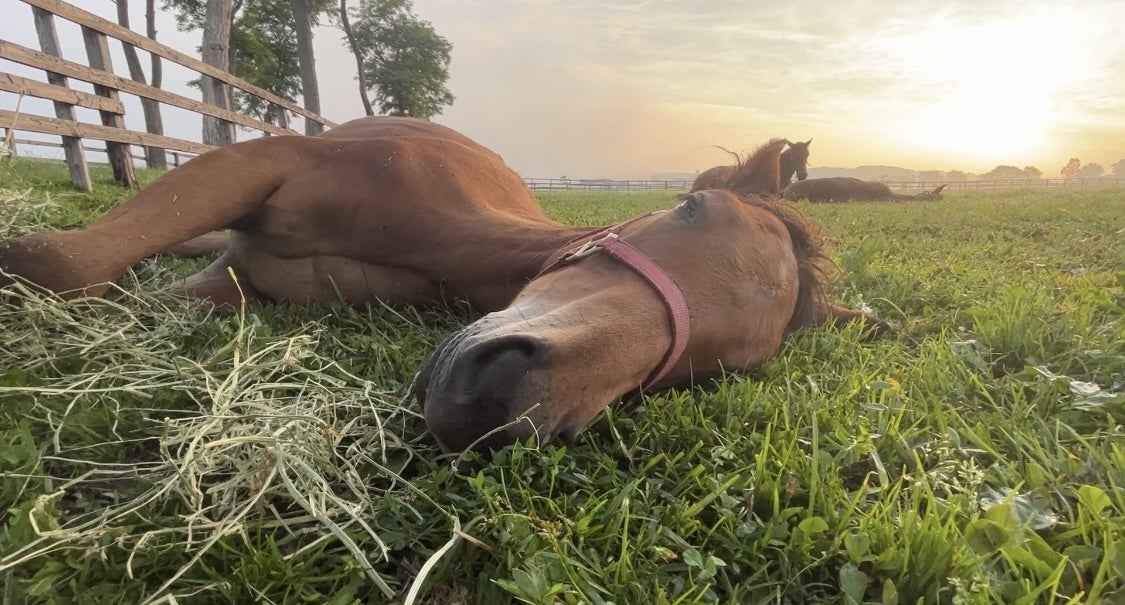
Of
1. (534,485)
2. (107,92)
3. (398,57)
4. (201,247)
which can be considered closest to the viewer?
(534,485)

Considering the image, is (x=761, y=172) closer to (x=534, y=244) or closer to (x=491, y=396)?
(x=534, y=244)

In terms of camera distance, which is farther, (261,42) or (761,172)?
(261,42)

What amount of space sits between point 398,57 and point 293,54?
5.93 meters

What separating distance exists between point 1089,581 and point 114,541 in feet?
6.34

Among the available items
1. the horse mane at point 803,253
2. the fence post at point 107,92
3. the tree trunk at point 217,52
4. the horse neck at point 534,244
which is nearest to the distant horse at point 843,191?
the tree trunk at point 217,52

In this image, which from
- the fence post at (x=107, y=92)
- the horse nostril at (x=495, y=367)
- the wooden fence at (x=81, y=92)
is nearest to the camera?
the horse nostril at (x=495, y=367)

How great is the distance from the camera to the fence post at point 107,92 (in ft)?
25.9

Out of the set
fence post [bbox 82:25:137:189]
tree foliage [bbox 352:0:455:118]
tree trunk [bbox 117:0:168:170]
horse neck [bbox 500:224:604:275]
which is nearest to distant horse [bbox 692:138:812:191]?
horse neck [bbox 500:224:604:275]

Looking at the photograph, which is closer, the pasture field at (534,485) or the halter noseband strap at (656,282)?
the pasture field at (534,485)

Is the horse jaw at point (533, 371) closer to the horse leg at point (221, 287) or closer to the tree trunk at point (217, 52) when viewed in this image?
the horse leg at point (221, 287)

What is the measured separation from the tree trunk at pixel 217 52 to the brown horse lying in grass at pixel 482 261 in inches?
377

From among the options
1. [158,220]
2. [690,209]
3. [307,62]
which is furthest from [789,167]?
[307,62]

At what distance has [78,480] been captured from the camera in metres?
1.37

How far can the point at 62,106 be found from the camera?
7.23 meters
